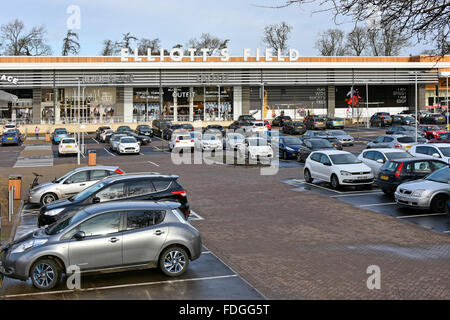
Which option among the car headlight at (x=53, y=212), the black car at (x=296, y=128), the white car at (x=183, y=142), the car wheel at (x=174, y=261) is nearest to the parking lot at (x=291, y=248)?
the car wheel at (x=174, y=261)

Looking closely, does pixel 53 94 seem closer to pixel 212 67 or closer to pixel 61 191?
pixel 212 67

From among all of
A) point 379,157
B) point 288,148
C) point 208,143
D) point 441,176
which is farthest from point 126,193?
point 208,143

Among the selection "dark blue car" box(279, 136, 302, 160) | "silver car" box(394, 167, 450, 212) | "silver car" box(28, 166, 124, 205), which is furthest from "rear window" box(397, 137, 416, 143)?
"silver car" box(28, 166, 124, 205)

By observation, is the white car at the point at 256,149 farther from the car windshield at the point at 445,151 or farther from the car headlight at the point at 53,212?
the car headlight at the point at 53,212

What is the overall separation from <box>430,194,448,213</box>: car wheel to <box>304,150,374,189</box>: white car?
16.5 feet

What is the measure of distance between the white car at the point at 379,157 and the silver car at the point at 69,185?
1102 centimetres

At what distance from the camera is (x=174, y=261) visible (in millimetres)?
10492

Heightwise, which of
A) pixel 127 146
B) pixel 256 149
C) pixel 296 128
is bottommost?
pixel 256 149

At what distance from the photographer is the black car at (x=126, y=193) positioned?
14.4 metres

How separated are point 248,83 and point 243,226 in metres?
55.3

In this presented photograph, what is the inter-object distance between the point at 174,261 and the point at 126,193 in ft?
14.9

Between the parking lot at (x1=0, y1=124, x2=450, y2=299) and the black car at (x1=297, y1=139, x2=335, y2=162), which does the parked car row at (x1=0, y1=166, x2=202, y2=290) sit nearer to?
the parking lot at (x1=0, y1=124, x2=450, y2=299)

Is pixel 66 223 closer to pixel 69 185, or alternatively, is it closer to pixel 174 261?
pixel 174 261
